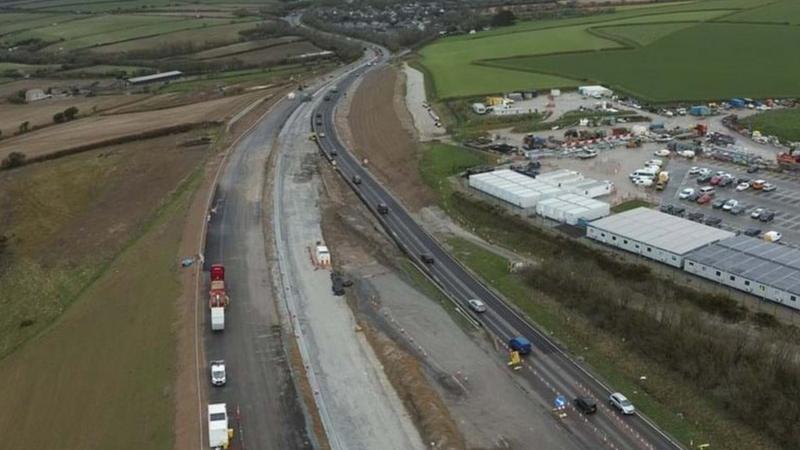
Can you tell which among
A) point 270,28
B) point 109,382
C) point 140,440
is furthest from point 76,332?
point 270,28

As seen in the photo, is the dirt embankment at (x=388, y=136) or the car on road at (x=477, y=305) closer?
the car on road at (x=477, y=305)

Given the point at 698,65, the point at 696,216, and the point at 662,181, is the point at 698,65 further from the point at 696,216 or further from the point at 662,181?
the point at 696,216

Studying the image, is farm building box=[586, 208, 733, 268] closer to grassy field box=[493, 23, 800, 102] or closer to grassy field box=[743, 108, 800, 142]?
grassy field box=[743, 108, 800, 142]

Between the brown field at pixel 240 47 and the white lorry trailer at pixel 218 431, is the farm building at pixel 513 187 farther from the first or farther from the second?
the brown field at pixel 240 47

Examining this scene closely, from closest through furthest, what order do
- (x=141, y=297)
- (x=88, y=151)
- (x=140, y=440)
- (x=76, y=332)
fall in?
(x=140, y=440) → (x=76, y=332) → (x=141, y=297) → (x=88, y=151)

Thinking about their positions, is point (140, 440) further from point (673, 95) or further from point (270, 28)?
point (270, 28)

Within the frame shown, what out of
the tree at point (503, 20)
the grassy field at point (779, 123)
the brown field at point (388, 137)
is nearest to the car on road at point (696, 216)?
the brown field at point (388, 137)

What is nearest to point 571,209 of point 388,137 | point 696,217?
point 696,217
